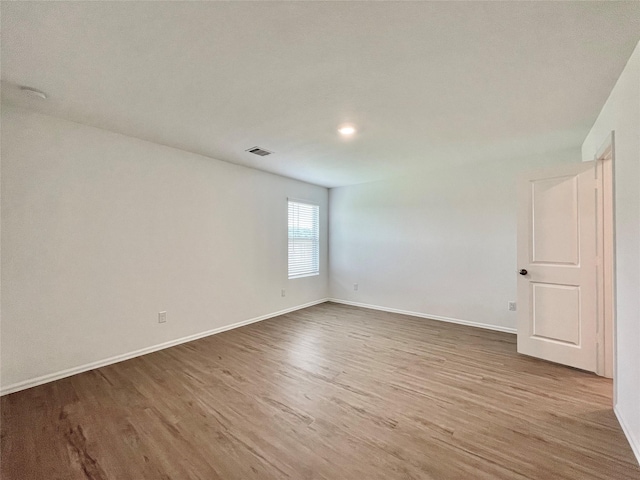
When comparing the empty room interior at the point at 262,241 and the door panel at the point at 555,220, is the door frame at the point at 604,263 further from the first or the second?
the door panel at the point at 555,220

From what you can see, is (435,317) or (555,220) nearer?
(555,220)

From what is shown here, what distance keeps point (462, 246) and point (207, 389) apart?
3877mm

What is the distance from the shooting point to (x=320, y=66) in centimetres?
179

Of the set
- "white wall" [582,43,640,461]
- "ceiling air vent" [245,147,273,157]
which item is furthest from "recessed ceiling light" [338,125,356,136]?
"white wall" [582,43,640,461]

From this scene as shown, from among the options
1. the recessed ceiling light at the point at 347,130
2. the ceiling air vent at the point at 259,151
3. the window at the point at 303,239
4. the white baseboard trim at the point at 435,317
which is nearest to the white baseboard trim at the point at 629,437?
the white baseboard trim at the point at 435,317

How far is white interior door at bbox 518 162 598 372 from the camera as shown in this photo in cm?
260

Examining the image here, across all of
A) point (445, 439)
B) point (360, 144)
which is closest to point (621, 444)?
point (445, 439)

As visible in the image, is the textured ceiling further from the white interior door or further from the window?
the window

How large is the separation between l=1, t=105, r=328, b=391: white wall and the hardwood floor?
0.40 metres

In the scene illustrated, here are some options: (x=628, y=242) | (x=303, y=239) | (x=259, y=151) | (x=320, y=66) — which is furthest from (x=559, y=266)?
(x=303, y=239)

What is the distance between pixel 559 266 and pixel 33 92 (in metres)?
4.91

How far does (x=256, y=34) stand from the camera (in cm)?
151

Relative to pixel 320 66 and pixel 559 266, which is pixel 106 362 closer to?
pixel 320 66

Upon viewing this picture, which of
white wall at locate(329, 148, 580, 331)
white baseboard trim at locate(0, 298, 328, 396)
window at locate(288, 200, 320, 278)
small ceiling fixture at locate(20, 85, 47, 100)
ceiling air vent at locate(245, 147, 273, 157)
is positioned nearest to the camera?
small ceiling fixture at locate(20, 85, 47, 100)
